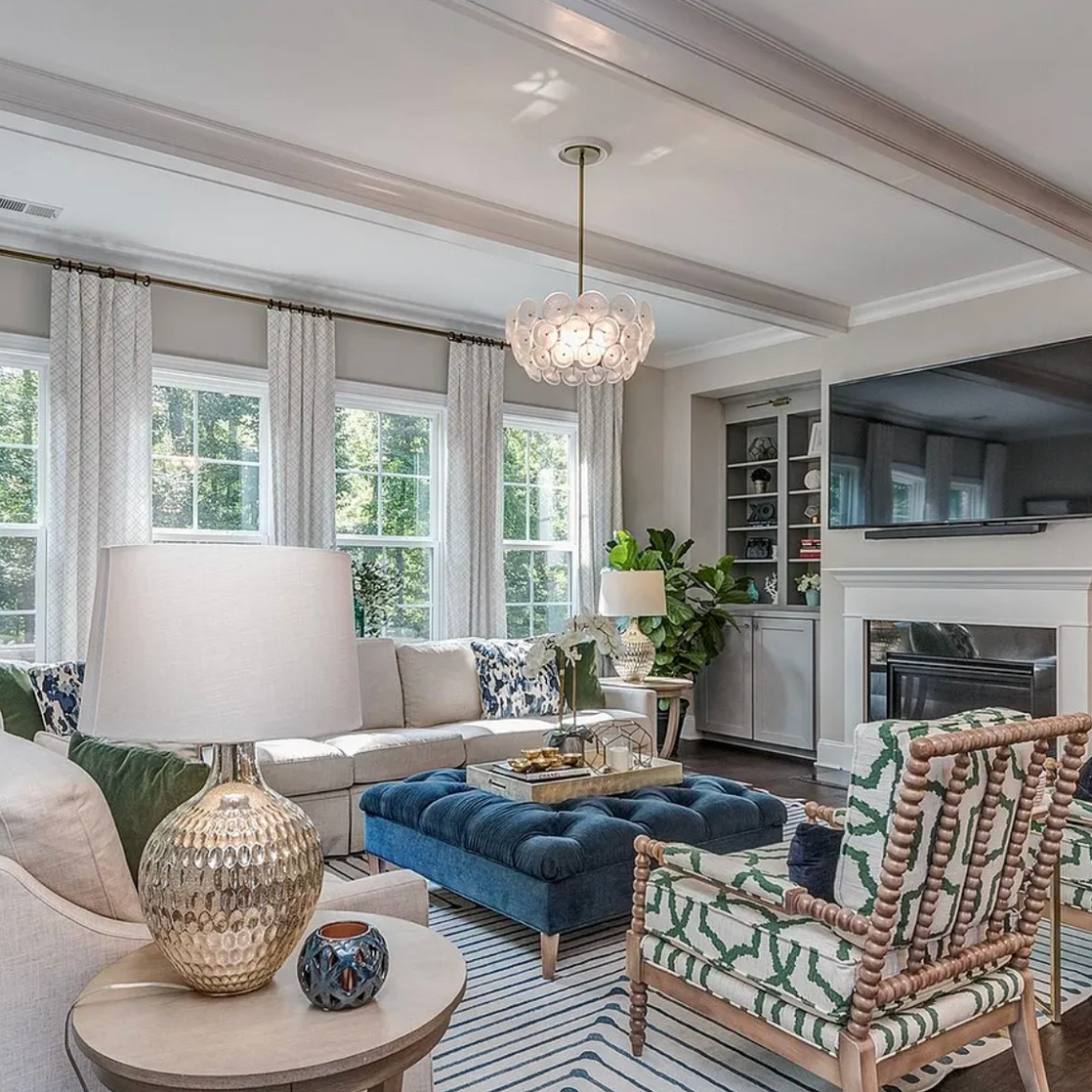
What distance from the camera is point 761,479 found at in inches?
299

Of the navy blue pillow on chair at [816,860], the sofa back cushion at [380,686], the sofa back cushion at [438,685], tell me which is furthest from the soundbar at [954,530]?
the navy blue pillow on chair at [816,860]

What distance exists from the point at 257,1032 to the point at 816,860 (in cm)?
119

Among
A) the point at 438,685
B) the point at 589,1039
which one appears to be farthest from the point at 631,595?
the point at 589,1039

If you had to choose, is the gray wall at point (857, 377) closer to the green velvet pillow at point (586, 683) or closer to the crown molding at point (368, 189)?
the crown molding at point (368, 189)

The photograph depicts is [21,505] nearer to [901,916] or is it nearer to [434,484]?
[434,484]

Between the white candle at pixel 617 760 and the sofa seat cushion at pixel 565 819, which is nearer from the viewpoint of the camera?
the sofa seat cushion at pixel 565 819

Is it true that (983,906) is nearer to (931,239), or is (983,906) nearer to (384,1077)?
(384,1077)

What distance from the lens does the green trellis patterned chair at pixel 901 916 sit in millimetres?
1937

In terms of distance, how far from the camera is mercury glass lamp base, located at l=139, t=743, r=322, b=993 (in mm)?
1494

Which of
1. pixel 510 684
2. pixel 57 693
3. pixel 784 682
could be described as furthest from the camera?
pixel 784 682

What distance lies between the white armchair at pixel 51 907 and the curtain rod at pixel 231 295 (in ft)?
12.4

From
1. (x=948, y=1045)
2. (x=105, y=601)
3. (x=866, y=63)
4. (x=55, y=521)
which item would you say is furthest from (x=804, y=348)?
(x=105, y=601)

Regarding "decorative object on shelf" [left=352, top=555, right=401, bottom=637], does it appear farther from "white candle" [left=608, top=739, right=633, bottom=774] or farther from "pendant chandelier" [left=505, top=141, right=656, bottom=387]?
"white candle" [left=608, top=739, right=633, bottom=774]

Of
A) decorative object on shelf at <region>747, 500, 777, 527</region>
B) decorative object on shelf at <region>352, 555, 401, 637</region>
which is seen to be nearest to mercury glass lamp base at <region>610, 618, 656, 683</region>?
decorative object on shelf at <region>352, 555, 401, 637</region>
